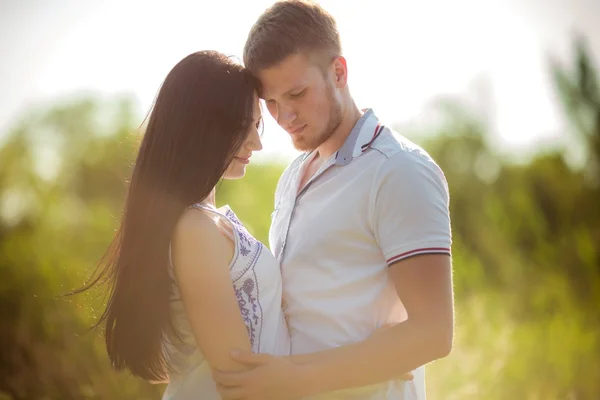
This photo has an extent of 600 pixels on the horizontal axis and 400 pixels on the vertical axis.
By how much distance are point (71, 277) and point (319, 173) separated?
243 cm

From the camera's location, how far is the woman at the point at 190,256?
176 centimetres

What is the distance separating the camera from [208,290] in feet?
5.73

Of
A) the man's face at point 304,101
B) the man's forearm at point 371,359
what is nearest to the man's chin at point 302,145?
the man's face at point 304,101

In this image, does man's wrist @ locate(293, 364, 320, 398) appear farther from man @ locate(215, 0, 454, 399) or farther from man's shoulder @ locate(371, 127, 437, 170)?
man's shoulder @ locate(371, 127, 437, 170)

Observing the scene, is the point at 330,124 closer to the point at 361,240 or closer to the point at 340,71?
the point at 340,71

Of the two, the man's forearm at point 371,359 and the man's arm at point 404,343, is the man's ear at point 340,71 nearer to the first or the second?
the man's arm at point 404,343

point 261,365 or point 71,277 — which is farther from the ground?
point 261,365

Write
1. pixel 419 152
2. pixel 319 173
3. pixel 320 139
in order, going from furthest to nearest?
pixel 320 139
pixel 319 173
pixel 419 152

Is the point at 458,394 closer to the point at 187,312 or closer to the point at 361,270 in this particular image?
the point at 361,270

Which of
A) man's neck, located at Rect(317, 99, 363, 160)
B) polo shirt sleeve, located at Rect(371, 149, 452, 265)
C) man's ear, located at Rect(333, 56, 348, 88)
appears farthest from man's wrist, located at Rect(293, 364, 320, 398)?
man's ear, located at Rect(333, 56, 348, 88)

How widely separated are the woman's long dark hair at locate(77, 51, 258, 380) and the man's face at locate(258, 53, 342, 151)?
0.27m

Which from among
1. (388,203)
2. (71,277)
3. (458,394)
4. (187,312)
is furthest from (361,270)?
(71,277)

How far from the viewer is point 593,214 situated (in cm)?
460

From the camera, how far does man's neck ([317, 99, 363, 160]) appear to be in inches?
91.2
